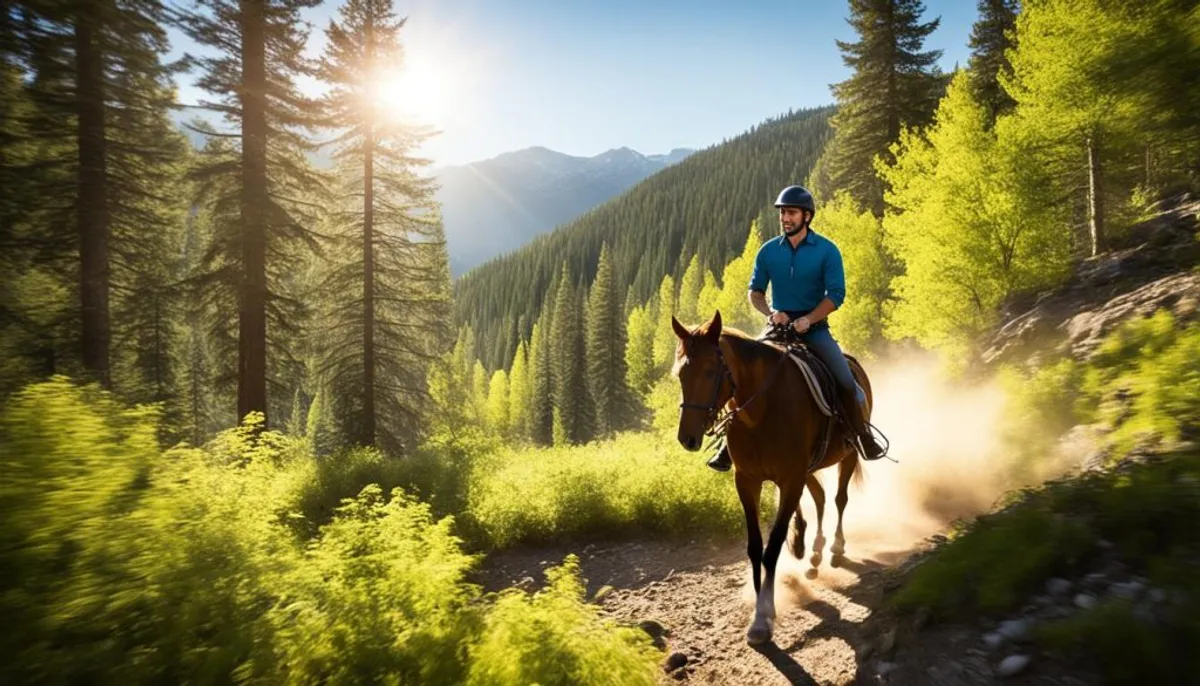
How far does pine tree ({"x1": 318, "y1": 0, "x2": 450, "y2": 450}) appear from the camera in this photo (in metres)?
17.6

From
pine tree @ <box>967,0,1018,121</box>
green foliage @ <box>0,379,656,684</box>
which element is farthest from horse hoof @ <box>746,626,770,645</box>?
pine tree @ <box>967,0,1018,121</box>

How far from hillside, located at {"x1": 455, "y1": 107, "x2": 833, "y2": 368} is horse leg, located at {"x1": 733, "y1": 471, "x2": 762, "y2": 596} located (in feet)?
341

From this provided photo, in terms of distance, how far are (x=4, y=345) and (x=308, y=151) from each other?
11555 mm

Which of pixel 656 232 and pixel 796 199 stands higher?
pixel 656 232

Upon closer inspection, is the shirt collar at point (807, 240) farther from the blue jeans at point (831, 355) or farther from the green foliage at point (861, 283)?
the green foliage at point (861, 283)

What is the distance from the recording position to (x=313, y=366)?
18016 mm

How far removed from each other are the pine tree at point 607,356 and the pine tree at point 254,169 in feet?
170

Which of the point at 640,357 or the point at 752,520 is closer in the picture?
the point at 752,520

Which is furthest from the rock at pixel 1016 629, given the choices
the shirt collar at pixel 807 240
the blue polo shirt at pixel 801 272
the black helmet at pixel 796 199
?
the black helmet at pixel 796 199

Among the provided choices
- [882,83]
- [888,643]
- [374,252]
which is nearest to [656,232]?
[882,83]

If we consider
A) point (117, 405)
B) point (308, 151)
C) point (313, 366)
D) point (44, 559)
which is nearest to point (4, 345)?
point (117, 405)

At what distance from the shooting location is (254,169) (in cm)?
1356

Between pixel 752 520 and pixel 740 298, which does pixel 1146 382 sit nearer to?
pixel 752 520

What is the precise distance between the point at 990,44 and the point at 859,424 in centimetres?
3789
